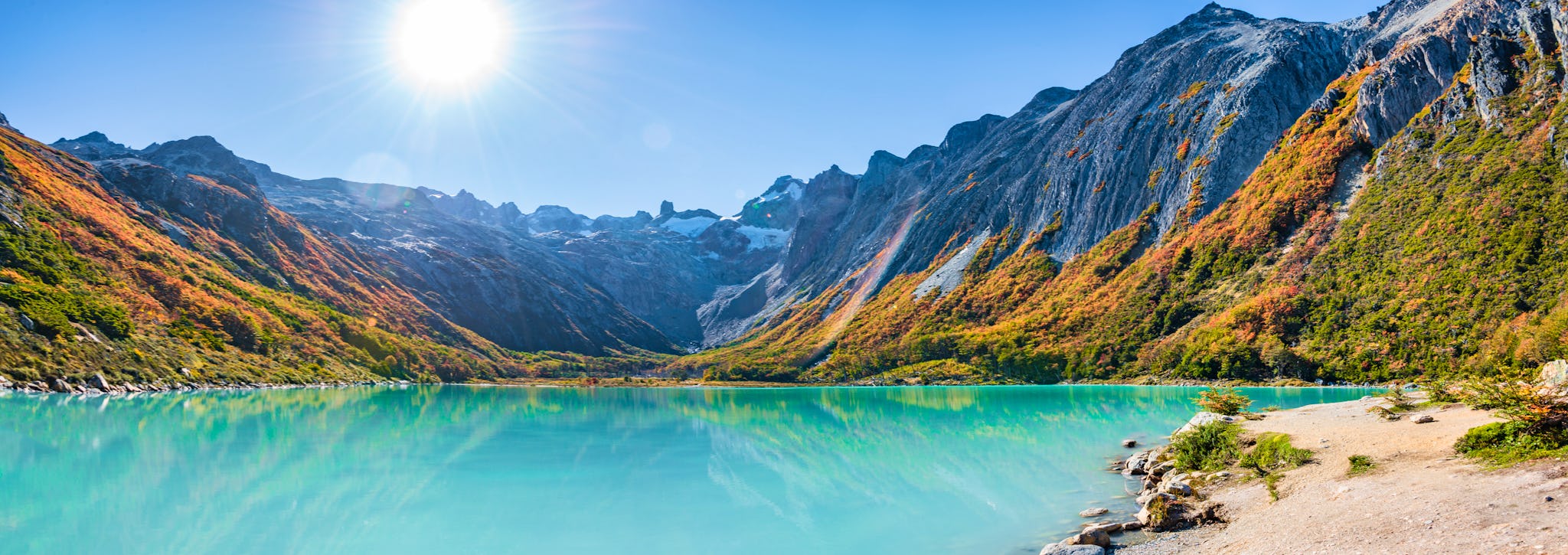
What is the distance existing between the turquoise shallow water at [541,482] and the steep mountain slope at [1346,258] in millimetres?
25238

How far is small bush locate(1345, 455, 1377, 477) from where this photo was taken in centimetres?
1733

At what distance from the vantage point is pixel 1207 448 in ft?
85.9

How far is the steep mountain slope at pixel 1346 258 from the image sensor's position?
229ft

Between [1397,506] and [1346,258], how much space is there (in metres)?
98.7

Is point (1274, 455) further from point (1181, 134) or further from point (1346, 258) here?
point (1181, 134)

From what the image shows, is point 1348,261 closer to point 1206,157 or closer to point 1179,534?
point 1206,157

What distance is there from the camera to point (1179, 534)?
16.6 m

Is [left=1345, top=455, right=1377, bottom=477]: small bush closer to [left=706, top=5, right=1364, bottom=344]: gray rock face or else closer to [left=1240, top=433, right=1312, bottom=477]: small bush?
[left=1240, top=433, right=1312, bottom=477]: small bush

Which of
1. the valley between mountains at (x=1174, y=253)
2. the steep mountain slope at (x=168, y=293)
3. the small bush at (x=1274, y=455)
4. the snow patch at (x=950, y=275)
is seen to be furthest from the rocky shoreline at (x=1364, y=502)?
the snow patch at (x=950, y=275)

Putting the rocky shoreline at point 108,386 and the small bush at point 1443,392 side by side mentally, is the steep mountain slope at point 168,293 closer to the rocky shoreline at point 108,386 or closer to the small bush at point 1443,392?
the rocky shoreline at point 108,386

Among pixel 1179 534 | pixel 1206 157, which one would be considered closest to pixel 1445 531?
pixel 1179 534

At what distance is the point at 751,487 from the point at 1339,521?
19799 millimetres

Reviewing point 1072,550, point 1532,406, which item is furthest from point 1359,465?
point 1072,550

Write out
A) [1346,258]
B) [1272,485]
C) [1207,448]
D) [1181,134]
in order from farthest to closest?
[1181,134], [1346,258], [1207,448], [1272,485]
